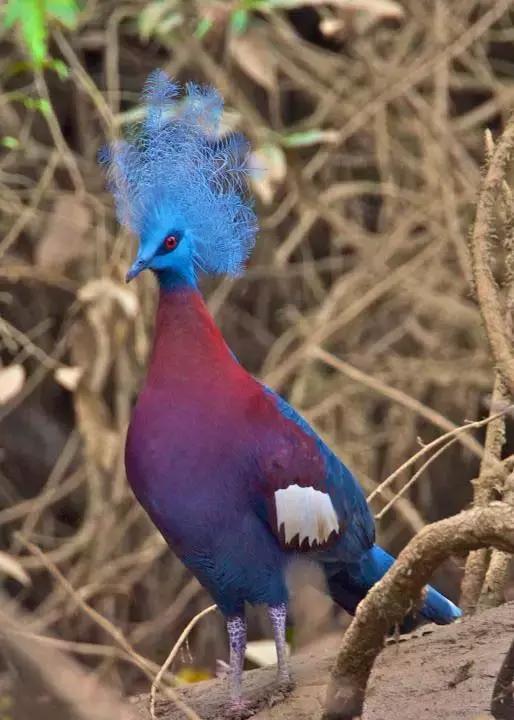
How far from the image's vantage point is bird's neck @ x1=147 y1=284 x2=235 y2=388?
1689 millimetres

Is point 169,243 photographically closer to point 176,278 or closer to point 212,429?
point 176,278

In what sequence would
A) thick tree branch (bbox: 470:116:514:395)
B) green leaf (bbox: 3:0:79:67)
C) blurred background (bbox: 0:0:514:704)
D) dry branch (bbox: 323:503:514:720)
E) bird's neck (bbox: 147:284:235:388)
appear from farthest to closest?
blurred background (bbox: 0:0:514:704), green leaf (bbox: 3:0:79:67), thick tree branch (bbox: 470:116:514:395), bird's neck (bbox: 147:284:235:388), dry branch (bbox: 323:503:514:720)

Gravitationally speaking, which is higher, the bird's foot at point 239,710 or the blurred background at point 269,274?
the blurred background at point 269,274

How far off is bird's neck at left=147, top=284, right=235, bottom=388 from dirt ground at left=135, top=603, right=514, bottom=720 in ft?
1.55

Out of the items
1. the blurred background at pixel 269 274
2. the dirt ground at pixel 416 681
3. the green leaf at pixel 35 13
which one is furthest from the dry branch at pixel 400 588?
the blurred background at pixel 269 274

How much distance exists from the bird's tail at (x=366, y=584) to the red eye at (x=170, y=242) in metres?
0.55

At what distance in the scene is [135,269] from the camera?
164 centimetres

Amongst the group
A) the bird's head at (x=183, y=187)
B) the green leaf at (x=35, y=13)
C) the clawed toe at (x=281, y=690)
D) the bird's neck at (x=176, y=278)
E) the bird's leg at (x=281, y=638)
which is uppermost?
the green leaf at (x=35, y=13)

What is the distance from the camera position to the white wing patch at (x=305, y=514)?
170cm

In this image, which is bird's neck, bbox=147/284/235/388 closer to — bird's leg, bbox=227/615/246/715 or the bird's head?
the bird's head

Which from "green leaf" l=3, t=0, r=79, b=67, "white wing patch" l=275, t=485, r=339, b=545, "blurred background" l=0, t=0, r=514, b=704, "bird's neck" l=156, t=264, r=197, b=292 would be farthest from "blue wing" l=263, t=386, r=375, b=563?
"blurred background" l=0, t=0, r=514, b=704

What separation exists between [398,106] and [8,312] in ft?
4.62

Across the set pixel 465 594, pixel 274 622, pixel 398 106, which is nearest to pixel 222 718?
pixel 274 622

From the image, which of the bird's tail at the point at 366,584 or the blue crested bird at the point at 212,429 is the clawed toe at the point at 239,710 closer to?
the blue crested bird at the point at 212,429
